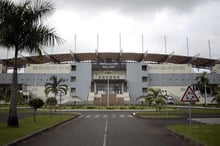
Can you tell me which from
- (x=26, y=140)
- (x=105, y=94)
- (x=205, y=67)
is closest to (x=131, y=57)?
(x=105, y=94)

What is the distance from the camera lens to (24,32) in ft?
62.2

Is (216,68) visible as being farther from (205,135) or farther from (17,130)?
(17,130)

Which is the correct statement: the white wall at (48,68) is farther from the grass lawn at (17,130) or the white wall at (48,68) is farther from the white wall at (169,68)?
the grass lawn at (17,130)

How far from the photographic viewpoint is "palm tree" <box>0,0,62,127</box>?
1817cm

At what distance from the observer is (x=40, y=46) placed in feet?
63.6

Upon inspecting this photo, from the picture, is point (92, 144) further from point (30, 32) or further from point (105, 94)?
point (105, 94)

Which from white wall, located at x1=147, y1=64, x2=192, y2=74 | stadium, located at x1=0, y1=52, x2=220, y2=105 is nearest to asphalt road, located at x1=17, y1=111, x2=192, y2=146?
stadium, located at x1=0, y1=52, x2=220, y2=105

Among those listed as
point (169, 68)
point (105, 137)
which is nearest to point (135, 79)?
point (169, 68)

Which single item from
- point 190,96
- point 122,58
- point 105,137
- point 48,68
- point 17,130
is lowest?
point 105,137

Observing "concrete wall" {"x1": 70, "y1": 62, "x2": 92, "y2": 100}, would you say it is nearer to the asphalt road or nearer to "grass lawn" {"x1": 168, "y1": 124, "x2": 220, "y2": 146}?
the asphalt road

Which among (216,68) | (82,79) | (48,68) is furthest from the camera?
(216,68)

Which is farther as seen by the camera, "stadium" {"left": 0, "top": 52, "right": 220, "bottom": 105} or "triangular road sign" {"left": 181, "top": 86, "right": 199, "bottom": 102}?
"stadium" {"left": 0, "top": 52, "right": 220, "bottom": 105}

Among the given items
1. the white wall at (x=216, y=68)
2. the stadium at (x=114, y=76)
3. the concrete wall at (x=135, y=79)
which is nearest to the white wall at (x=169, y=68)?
the stadium at (x=114, y=76)

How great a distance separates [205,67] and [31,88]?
56540 millimetres
